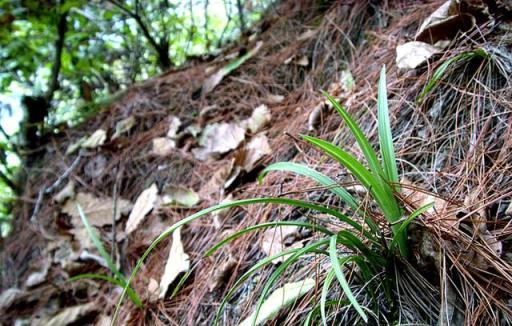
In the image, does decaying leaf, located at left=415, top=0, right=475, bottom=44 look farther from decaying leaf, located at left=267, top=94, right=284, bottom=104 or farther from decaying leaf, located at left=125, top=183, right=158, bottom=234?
decaying leaf, located at left=125, top=183, right=158, bottom=234

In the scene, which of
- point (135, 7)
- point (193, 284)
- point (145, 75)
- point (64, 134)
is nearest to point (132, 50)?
point (145, 75)

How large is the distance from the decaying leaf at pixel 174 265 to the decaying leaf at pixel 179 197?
19 centimetres

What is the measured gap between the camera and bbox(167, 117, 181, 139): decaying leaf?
182 centimetres

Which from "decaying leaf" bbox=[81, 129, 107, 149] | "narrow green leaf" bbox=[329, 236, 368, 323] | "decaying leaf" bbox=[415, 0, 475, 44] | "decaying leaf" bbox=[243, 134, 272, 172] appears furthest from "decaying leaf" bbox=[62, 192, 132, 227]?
"decaying leaf" bbox=[415, 0, 475, 44]

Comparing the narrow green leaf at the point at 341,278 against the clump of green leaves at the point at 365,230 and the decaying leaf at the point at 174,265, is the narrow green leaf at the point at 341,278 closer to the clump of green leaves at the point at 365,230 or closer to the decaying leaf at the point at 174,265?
the clump of green leaves at the point at 365,230

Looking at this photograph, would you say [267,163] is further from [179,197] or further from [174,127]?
[174,127]

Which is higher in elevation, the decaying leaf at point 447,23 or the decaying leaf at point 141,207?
the decaying leaf at point 447,23

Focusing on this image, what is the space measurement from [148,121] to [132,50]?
42.1 inches

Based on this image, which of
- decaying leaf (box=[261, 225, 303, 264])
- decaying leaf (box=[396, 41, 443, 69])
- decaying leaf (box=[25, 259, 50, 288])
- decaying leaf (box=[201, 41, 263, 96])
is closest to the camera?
decaying leaf (box=[261, 225, 303, 264])

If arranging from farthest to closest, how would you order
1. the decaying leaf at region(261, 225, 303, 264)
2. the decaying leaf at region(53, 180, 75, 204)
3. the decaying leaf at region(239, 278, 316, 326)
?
the decaying leaf at region(53, 180, 75, 204), the decaying leaf at region(261, 225, 303, 264), the decaying leaf at region(239, 278, 316, 326)

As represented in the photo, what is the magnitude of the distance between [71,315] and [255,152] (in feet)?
2.91

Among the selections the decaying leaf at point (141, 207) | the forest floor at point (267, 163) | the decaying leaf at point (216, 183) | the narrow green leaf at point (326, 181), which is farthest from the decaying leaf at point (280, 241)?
the decaying leaf at point (141, 207)

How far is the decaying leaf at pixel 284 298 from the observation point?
2.70ft

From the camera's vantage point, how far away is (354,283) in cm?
80
